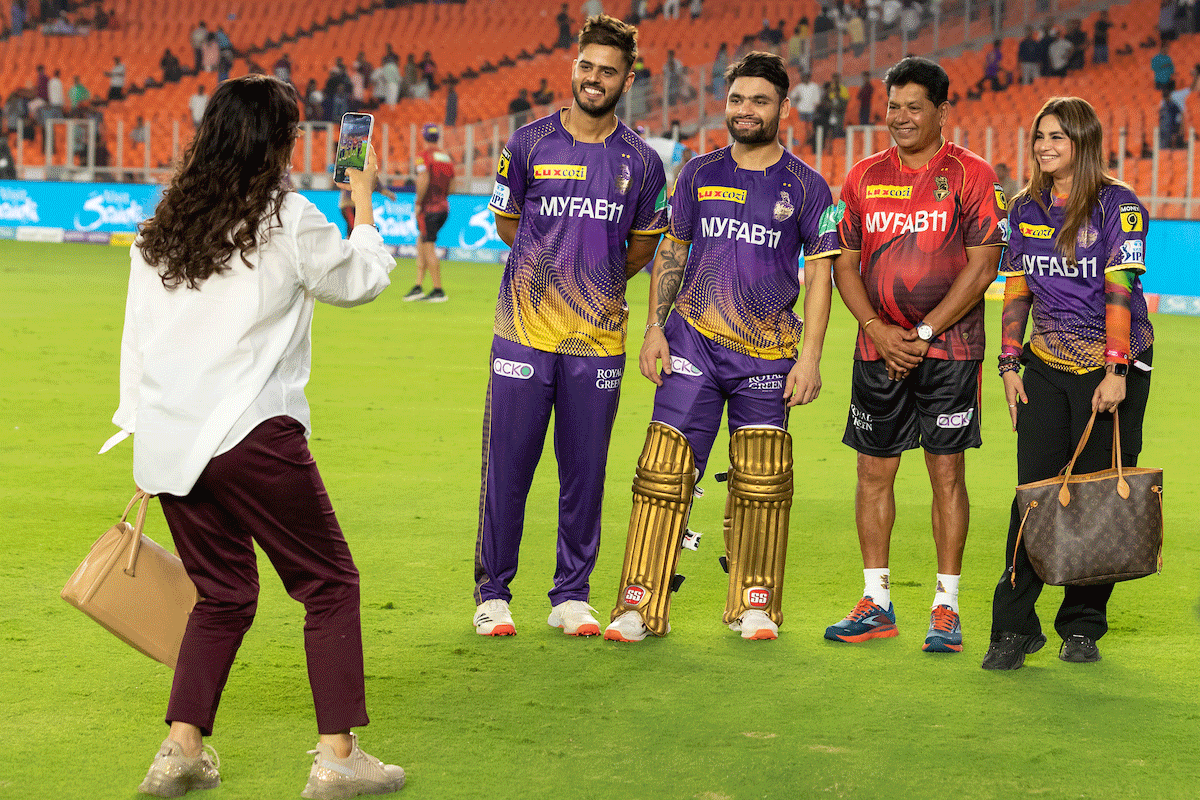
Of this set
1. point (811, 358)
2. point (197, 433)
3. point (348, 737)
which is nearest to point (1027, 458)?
point (811, 358)

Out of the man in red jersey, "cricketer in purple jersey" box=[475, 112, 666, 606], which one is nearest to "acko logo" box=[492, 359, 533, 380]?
"cricketer in purple jersey" box=[475, 112, 666, 606]

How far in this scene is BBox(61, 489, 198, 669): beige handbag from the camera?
3.45m

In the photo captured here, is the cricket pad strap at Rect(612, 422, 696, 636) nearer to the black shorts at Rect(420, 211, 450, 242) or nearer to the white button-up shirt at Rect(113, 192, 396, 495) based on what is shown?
the white button-up shirt at Rect(113, 192, 396, 495)

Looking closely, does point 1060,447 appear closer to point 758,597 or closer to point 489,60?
point 758,597

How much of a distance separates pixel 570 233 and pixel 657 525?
113cm

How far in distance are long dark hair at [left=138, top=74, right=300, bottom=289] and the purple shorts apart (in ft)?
6.78

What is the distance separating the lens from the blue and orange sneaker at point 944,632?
4867 mm

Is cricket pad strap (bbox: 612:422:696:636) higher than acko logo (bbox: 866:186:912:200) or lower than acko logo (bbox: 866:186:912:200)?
lower

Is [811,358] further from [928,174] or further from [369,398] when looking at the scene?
[369,398]

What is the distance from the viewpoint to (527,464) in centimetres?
514

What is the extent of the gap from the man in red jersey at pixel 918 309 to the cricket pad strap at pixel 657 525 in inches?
25.4

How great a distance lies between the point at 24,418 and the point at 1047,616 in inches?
259

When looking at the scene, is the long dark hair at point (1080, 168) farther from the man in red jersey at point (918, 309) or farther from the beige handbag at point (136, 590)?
the beige handbag at point (136, 590)

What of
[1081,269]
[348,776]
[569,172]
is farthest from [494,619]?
[1081,269]
